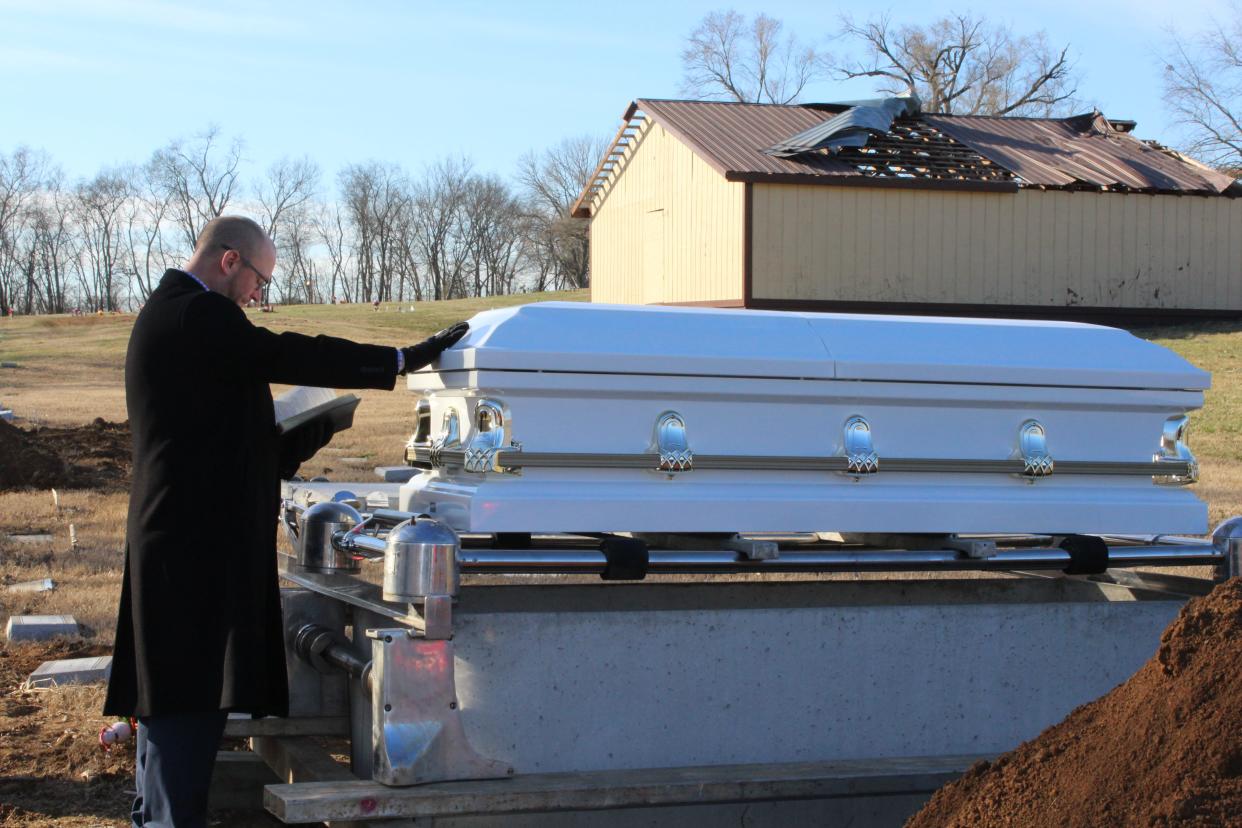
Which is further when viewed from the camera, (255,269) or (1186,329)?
(1186,329)

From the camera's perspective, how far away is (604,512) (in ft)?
12.1

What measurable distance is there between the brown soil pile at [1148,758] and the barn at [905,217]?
2063 centimetres

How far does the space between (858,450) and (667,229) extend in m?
22.8

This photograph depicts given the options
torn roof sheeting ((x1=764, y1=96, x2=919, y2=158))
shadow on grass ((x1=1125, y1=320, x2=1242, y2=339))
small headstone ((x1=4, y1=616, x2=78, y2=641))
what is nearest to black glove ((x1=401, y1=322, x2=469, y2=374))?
small headstone ((x1=4, y1=616, x2=78, y2=641))

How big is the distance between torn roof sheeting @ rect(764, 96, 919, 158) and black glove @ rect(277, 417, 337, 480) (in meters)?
20.8

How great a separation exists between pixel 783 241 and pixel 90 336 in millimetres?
24622

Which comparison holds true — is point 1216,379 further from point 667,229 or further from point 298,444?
point 298,444

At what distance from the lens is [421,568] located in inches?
127

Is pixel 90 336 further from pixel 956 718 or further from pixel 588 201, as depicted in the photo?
pixel 956 718

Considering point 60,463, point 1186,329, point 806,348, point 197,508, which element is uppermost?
point 1186,329

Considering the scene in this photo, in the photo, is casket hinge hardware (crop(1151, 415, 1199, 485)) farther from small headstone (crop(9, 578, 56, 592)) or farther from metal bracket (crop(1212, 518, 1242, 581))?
small headstone (crop(9, 578, 56, 592))

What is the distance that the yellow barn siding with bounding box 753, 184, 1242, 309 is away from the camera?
2405 centimetres

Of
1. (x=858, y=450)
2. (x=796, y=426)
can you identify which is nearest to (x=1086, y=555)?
(x=858, y=450)

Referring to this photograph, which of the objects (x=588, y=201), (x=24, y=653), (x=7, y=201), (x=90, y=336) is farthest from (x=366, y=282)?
(x=24, y=653)
